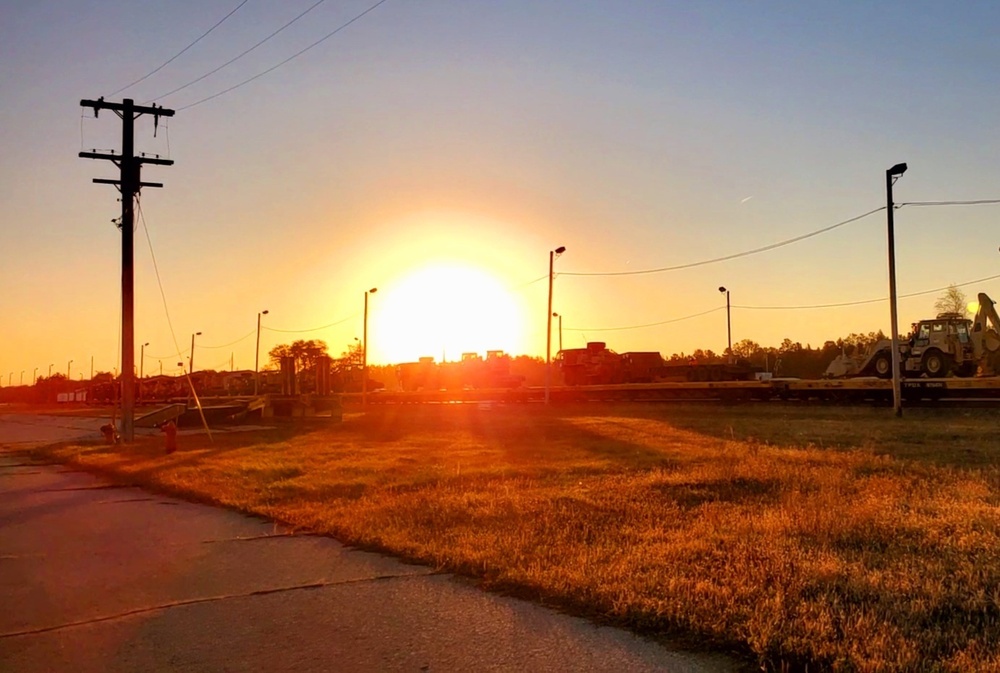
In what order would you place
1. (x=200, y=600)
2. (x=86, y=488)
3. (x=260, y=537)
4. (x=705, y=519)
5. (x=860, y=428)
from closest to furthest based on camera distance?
(x=200, y=600), (x=260, y=537), (x=705, y=519), (x=86, y=488), (x=860, y=428)

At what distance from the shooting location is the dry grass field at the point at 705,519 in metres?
5.70

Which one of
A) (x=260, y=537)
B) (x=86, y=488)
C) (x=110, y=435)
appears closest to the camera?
(x=260, y=537)

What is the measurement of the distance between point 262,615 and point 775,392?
31.7 metres

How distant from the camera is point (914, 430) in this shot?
21.7 metres

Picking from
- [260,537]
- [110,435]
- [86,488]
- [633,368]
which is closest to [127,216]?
[110,435]

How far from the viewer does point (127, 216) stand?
90.2 ft

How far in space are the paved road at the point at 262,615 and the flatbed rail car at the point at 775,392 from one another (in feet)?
85.7

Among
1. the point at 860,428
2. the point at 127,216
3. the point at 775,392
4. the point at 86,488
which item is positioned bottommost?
the point at 86,488

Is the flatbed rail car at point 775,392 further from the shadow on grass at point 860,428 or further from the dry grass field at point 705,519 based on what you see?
the dry grass field at point 705,519

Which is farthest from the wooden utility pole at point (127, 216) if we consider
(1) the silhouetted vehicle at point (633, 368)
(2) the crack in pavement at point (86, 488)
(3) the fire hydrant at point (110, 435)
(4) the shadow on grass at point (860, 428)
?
(1) the silhouetted vehicle at point (633, 368)

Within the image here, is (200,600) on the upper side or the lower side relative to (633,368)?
lower

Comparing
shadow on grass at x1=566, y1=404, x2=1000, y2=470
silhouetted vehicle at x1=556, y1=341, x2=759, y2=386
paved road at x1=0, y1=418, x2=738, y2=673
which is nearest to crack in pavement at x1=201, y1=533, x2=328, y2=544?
paved road at x1=0, y1=418, x2=738, y2=673

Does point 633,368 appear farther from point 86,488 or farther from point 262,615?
point 262,615

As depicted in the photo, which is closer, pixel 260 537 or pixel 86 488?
pixel 260 537
